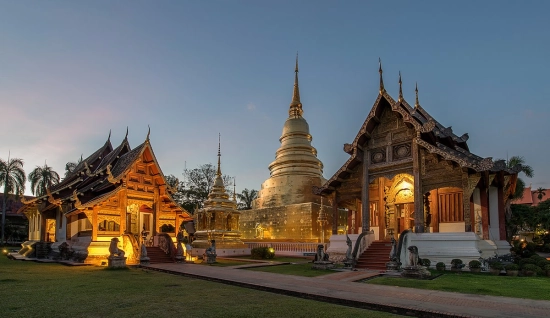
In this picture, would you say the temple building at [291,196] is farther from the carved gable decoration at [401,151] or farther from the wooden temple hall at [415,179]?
the carved gable decoration at [401,151]

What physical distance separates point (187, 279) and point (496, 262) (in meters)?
9.99

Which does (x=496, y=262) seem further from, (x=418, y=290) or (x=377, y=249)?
(x=418, y=290)

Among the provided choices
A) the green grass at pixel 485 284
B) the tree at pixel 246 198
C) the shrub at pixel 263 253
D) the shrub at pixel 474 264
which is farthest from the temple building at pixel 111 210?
the tree at pixel 246 198

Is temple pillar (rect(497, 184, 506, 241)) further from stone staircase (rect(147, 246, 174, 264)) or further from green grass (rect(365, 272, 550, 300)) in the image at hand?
stone staircase (rect(147, 246, 174, 264))

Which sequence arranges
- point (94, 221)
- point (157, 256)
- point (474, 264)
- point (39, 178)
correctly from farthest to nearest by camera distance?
point (39, 178)
point (157, 256)
point (94, 221)
point (474, 264)

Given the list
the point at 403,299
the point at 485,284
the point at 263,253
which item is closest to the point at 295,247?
the point at 263,253

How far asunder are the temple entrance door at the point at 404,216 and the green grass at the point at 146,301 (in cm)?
1085

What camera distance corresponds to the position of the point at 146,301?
26.6ft

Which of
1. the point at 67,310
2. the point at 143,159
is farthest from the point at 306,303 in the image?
the point at 143,159

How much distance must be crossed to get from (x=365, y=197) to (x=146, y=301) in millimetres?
11412

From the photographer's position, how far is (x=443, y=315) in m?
6.73

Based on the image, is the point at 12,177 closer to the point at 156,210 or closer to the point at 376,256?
the point at 156,210

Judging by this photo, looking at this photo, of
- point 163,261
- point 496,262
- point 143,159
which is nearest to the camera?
point 496,262

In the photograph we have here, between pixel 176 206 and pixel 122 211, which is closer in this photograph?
pixel 122 211
